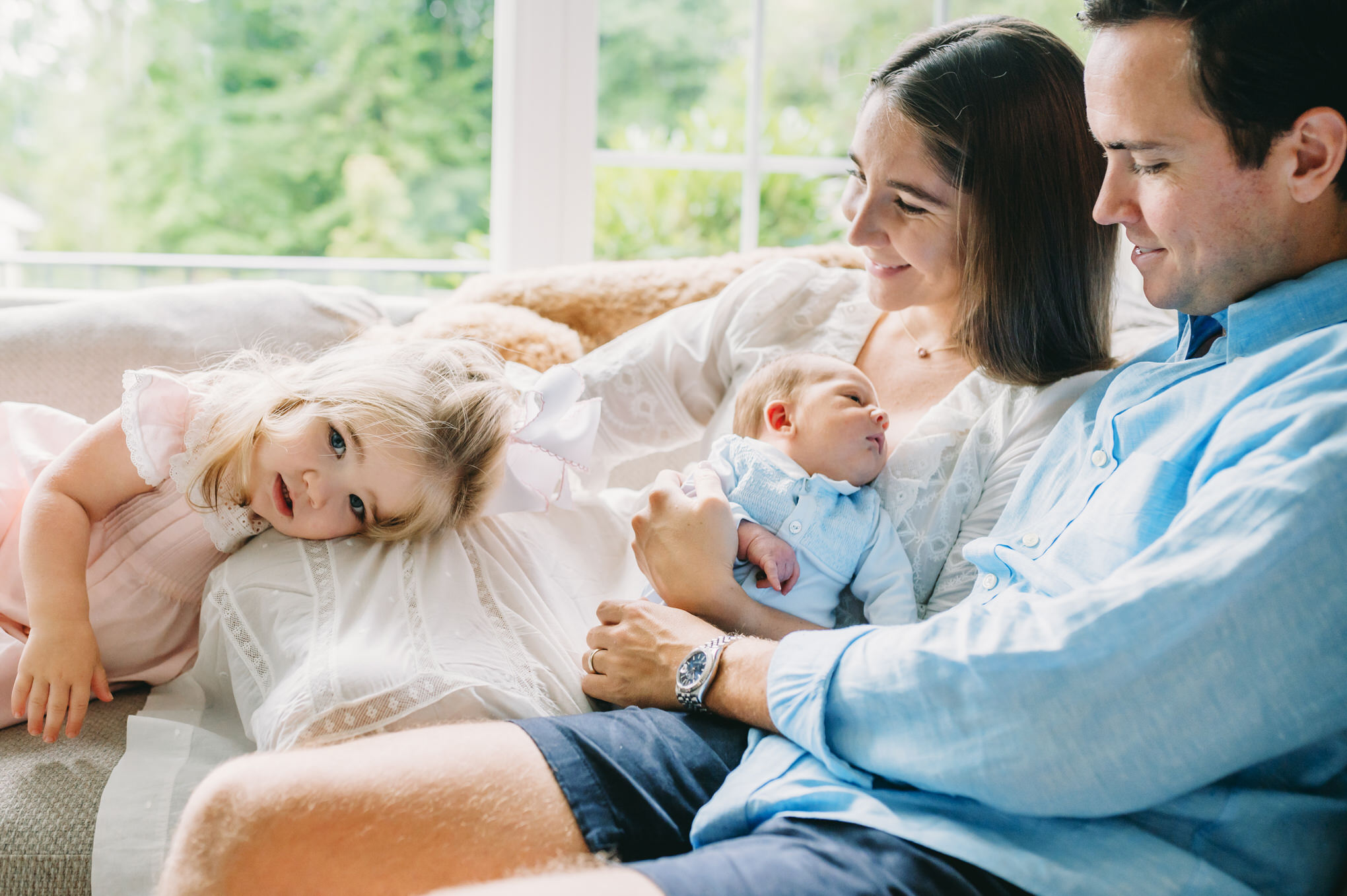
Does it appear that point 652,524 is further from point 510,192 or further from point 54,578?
point 510,192

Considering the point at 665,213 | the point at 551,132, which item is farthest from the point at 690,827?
the point at 665,213

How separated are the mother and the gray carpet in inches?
9.8

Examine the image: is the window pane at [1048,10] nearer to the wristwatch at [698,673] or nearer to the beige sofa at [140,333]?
the beige sofa at [140,333]

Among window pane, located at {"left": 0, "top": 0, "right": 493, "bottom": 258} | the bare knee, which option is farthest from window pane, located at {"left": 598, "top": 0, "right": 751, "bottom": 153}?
the bare knee

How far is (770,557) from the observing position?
1299 millimetres

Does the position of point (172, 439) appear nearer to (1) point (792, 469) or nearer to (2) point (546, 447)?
(2) point (546, 447)

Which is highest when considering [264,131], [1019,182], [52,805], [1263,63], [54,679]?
[264,131]

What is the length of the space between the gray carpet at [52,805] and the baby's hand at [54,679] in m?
0.03

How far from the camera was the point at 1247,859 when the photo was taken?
2.84 feet

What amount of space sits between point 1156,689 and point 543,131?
2.47m

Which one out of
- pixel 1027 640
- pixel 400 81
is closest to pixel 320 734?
pixel 1027 640

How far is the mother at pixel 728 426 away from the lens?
91 cm

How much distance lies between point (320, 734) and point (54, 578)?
440mm

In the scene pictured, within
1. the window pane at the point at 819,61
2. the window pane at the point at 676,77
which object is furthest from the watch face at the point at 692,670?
the window pane at the point at 676,77
